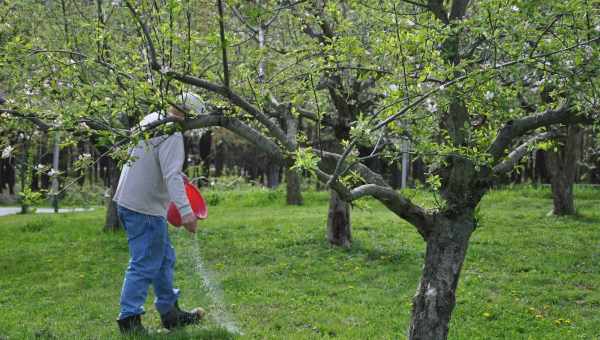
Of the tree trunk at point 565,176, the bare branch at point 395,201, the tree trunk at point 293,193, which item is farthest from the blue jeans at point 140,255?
the tree trunk at point 293,193

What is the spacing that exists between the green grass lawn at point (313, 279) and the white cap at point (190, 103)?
1237 mm

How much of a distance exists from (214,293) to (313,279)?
3.96 feet

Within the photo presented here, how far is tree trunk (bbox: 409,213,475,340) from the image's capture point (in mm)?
3826

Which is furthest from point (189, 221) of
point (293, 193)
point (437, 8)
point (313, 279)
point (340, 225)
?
point (293, 193)

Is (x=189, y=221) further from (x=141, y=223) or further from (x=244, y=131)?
(x=244, y=131)

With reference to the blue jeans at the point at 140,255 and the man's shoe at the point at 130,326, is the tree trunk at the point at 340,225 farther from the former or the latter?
the man's shoe at the point at 130,326

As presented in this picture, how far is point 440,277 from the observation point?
384 cm

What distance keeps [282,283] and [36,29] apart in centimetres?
574

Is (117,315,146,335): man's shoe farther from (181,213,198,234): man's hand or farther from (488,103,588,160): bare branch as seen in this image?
(488,103,588,160): bare branch

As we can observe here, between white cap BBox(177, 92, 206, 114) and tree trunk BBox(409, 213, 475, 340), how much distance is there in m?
1.63

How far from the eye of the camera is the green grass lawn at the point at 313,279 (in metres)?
5.46

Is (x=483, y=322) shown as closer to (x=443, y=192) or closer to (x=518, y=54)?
(x=443, y=192)

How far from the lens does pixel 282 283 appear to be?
716 centimetres

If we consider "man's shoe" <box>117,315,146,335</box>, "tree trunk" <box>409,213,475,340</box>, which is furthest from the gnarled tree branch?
"man's shoe" <box>117,315,146,335</box>
